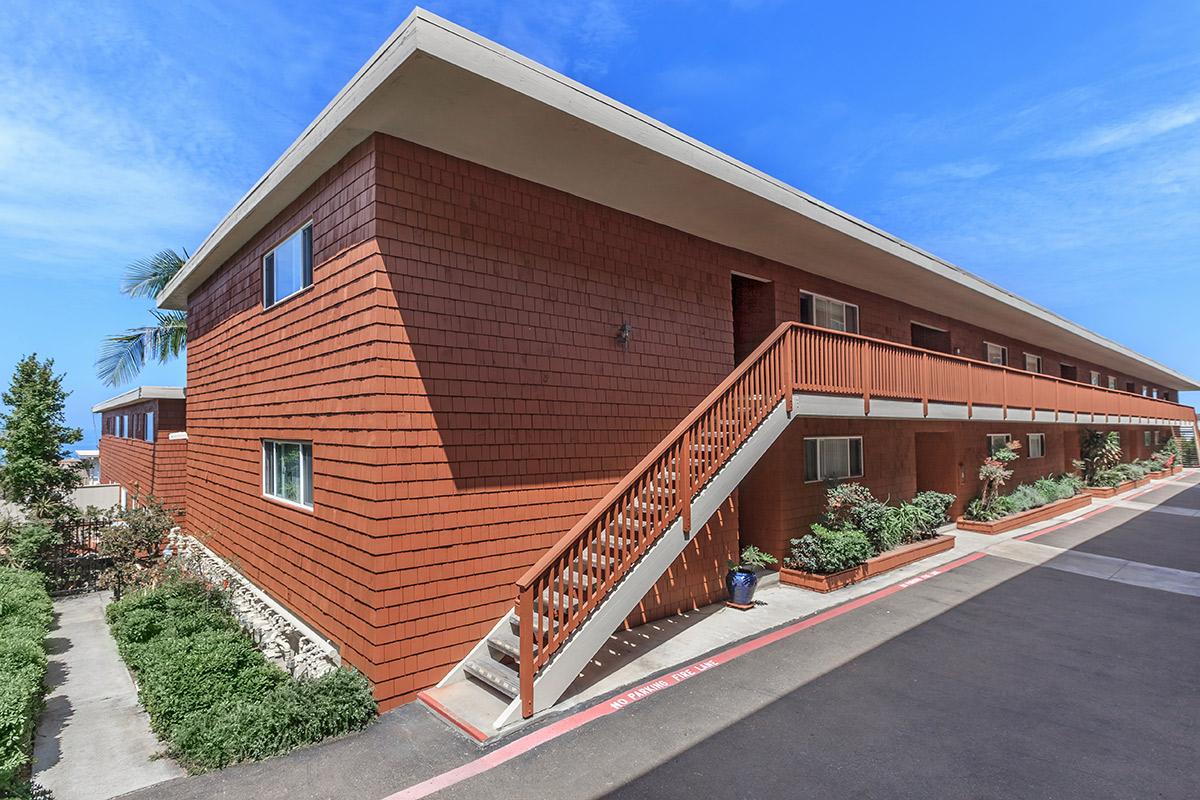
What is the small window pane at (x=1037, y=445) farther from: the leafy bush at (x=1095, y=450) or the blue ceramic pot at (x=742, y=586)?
the blue ceramic pot at (x=742, y=586)

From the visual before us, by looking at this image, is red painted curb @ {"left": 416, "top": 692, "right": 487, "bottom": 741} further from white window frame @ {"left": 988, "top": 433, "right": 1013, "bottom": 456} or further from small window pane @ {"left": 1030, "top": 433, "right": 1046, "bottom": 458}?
small window pane @ {"left": 1030, "top": 433, "right": 1046, "bottom": 458}

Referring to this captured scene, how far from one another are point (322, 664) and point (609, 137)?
665 cm

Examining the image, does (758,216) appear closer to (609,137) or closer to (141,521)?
(609,137)

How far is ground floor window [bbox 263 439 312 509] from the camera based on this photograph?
7.88m

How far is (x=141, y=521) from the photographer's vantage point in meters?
11.1

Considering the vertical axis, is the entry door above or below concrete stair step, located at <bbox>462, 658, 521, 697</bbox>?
above

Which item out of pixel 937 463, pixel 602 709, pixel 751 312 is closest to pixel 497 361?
pixel 602 709

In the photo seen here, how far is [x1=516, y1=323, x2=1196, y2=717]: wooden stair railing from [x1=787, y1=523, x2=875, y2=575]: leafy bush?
2672 millimetres

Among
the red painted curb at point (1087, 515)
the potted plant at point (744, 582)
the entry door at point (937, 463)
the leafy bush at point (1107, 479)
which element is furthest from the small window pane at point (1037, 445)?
the potted plant at point (744, 582)

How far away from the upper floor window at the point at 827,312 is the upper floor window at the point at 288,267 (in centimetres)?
871

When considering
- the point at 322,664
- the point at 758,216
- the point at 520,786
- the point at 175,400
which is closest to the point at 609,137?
the point at 758,216

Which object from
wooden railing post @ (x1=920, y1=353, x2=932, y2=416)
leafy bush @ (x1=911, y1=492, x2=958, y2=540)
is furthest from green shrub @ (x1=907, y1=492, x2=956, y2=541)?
wooden railing post @ (x1=920, y1=353, x2=932, y2=416)

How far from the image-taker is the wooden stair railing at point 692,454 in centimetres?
590

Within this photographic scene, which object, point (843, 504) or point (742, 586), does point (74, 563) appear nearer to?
point (742, 586)
